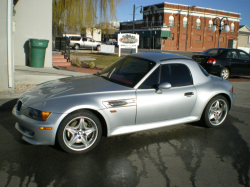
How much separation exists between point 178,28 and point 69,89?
57759mm

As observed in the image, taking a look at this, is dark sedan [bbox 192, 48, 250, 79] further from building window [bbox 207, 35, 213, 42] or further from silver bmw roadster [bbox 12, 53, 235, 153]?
building window [bbox 207, 35, 213, 42]

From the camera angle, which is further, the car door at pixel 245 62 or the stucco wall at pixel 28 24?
the car door at pixel 245 62

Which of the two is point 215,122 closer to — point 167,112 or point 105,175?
point 167,112

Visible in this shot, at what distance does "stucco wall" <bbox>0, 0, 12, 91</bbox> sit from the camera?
7.77 meters

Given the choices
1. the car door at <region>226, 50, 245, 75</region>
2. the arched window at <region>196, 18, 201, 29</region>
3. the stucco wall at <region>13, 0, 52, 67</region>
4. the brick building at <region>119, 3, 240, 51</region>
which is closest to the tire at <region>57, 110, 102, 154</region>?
the stucco wall at <region>13, 0, 52, 67</region>

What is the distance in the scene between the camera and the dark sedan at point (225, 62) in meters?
12.8

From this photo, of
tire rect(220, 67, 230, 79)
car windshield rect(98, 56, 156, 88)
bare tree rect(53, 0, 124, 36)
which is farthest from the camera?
bare tree rect(53, 0, 124, 36)

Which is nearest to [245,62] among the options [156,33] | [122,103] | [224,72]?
[224,72]

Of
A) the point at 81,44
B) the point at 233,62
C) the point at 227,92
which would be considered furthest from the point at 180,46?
the point at 227,92

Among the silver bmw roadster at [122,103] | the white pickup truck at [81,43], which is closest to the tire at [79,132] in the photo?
the silver bmw roadster at [122,103]

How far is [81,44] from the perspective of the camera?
36.5m

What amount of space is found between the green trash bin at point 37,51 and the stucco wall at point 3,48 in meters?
4.06

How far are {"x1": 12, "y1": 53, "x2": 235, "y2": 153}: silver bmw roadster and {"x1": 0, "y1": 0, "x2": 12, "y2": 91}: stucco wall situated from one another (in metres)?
3.93

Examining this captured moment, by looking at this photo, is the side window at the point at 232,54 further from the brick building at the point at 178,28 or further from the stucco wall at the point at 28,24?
the brick building at the point at 178,28
